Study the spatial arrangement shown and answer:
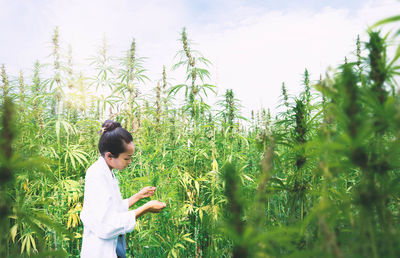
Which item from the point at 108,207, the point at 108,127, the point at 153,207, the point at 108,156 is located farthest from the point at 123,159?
the point at 153,207

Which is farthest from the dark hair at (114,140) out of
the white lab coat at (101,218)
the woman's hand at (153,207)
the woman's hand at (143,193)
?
the woman's hand at (153,207)

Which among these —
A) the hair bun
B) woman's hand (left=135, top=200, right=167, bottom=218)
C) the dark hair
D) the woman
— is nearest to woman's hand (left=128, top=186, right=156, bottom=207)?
the woman

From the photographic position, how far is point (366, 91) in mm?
652

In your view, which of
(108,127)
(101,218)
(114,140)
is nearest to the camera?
(101,218)

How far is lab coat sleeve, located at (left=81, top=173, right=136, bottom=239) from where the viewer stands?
1.96 meters

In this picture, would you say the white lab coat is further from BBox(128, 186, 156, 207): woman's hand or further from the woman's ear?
BBox(128, 186, 156, 207): woman's hand

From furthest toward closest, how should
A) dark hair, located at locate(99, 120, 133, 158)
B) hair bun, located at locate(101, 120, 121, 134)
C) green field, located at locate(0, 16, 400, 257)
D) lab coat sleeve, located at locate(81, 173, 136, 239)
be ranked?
hair bun, located at locate(101, 120, 121, 134)
dark hair, located at locate(99, 120, 133, 158)
lab coat sleeve, located at locate(81, 173, 136, 239)
green field, located at locate(0, 16, 400, 257)

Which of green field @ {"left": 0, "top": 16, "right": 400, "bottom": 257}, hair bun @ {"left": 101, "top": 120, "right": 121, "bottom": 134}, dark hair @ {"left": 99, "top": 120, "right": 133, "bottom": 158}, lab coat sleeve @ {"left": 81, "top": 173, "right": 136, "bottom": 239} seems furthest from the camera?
hair bun @ {"left": 101, "top": 120, "right": 121, "bottom": 134}

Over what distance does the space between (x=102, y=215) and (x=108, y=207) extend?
74 millimetres

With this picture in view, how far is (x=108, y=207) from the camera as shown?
6.57ft

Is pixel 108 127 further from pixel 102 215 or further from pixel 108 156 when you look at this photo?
pixel 102 215

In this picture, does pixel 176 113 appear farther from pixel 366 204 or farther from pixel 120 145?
pixel 366 204

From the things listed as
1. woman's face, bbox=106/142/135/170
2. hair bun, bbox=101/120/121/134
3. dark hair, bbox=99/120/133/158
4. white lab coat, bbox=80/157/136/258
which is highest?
hair bun, bbox=101/120/121/134

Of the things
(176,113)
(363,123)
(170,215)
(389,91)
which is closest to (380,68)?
(389,91)
